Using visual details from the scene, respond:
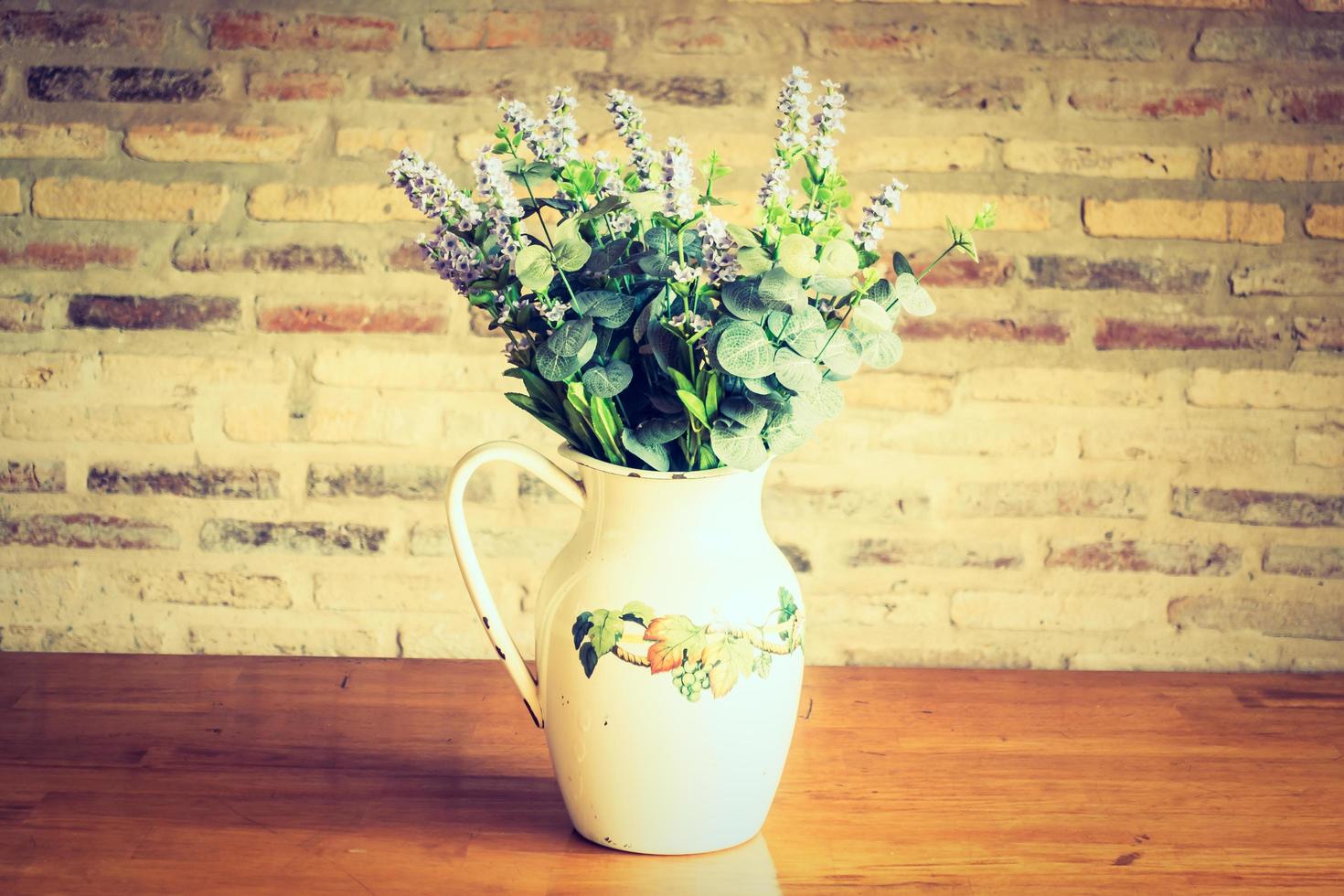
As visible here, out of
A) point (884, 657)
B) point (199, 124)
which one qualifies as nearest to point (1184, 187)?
point (884, 657)

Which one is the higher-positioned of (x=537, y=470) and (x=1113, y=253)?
(x=1113, y=253)

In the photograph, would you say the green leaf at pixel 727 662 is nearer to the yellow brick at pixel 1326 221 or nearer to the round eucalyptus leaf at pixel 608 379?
the round eucalyptus leaf at pixel 608 379

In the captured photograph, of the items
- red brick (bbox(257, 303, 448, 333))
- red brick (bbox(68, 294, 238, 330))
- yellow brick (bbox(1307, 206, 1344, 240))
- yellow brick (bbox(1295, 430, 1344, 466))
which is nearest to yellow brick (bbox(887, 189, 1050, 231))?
yellow brick (bbox(1307, 206, 1344, 240))

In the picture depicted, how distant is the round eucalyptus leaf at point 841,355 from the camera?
88 centimetres

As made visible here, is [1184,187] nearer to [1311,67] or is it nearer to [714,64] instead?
[1311,67]

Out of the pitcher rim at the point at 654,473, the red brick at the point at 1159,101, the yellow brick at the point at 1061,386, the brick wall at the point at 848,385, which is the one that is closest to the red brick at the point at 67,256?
the brick wall at the point at 848,385

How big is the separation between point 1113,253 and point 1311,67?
0.31m

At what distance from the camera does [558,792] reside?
1.12 meters

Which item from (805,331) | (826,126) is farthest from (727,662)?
(826,126)

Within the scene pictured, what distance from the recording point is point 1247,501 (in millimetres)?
1544

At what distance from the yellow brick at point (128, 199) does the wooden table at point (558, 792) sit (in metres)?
0.53

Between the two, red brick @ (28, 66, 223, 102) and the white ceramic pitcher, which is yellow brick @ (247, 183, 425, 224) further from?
the white ceramic pitcher

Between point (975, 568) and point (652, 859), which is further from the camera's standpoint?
point (975, 568)

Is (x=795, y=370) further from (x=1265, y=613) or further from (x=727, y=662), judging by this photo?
(x=1265, y=613)
